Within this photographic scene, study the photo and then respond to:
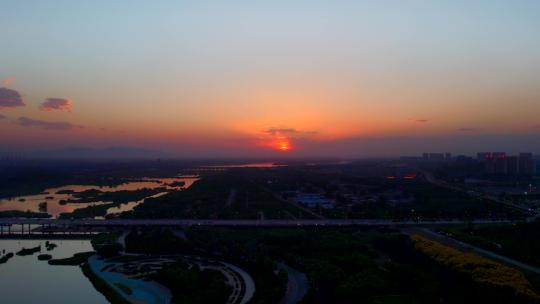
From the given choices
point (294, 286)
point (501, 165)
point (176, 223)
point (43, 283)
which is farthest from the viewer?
point (501, 165)

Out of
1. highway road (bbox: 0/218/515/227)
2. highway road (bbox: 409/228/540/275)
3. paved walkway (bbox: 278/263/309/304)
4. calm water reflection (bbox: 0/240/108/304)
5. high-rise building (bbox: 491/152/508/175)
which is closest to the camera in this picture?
paved walkway (bbox: 278/263/309/304)

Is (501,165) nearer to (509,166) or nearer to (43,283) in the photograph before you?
(509,166)

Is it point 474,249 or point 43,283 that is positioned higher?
point 474,249

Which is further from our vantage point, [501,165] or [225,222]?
[501,165]

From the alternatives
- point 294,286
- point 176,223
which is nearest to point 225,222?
point 176,223

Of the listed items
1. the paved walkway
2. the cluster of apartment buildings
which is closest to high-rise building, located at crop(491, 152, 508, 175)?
the cluster of apartment buildings

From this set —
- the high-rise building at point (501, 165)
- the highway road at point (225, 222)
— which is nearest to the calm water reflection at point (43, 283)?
the highway road at point (225, 222)

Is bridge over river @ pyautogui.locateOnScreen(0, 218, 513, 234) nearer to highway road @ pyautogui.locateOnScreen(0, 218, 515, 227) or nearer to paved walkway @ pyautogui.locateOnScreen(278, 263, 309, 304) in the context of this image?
highway road @ pyautogui.locateOnScreen(0, 218, 515, 227)

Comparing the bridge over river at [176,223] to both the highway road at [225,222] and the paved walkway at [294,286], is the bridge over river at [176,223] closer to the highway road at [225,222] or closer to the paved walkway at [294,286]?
the highway road at [225,222]

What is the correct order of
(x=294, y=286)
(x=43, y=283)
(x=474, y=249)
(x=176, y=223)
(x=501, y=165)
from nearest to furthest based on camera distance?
(x=294, y=286) → (x=43, y=283) → (x=474, y=249) → (x=176, y=223) → (x=501, y=165)
